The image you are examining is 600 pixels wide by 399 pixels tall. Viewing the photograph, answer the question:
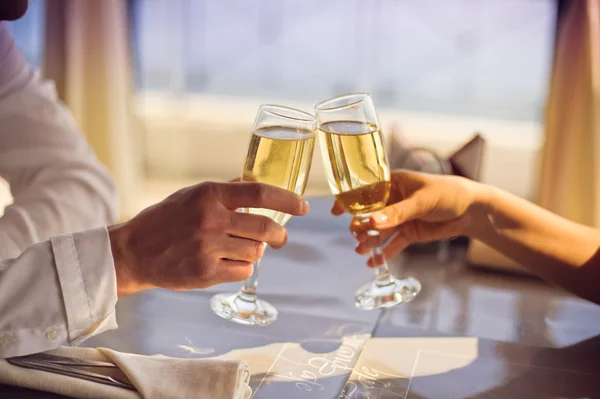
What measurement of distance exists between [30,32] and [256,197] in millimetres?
3656

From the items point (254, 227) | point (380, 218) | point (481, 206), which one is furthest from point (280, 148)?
point (481, 206)

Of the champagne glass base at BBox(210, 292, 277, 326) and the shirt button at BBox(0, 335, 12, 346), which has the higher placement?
the shirt button at BBox(0, 335, 12, 346)

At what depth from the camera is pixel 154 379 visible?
796 mm

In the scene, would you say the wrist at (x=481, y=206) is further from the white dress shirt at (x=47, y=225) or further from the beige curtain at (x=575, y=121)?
the beige curtain at (x=575, y=121)

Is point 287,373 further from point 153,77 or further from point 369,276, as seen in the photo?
point 153,77

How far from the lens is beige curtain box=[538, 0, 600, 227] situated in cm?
309

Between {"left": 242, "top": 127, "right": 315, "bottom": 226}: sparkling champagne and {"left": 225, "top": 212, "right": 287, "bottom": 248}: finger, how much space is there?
0.12 feet

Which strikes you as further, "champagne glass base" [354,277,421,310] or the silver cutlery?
"champagne glass base" [354,277,421,310]

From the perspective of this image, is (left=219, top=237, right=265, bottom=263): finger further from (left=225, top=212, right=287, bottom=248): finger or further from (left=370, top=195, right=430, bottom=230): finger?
(left=370, top=195, right=430, bottom=230): finger

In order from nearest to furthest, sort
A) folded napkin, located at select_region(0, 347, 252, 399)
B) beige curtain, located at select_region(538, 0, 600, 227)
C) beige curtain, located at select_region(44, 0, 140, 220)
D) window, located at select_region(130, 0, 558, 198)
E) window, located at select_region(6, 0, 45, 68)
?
folded napkin, located at select_region(0, 347, 252, 399) → beige curtain, located at select_region(538, 0, 600, 227) → beige curtain, located at select_region(44, 0, 140, 220) → window, located at select_region(6, 0, 45, 68) → window, located at select_region(130, 0, 558, 198)

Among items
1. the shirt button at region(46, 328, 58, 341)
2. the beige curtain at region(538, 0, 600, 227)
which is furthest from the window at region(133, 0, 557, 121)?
the shirt button at region(46, 328, 58, 341)

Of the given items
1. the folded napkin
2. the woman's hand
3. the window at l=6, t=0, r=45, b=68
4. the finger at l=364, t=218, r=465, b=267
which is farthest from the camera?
the window at l=6, t=0, r=45, b=68

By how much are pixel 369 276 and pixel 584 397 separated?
1.62 feet

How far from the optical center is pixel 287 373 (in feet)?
3.00
